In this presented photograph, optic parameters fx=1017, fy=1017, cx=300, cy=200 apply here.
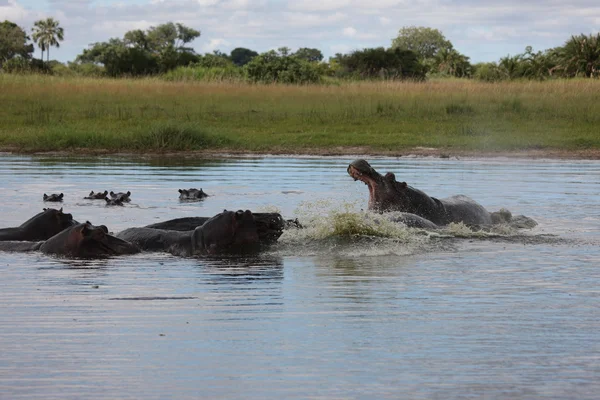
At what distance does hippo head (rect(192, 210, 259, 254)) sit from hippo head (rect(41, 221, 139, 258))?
0.60m

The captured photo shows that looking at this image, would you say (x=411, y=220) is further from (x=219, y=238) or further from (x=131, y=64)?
(x=131, y=64)

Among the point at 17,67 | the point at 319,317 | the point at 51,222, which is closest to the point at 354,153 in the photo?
the point at 51,222

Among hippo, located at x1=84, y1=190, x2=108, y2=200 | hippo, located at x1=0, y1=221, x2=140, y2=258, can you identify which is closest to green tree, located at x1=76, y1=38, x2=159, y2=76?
hippo, located at x1=84, y1=190, x2=108, y2=200

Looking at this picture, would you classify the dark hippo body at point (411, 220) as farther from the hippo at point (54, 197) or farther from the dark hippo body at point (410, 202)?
the hippo at point (54, 197)

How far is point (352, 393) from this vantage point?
4.36 metres

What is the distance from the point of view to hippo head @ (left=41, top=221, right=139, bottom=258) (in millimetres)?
8133

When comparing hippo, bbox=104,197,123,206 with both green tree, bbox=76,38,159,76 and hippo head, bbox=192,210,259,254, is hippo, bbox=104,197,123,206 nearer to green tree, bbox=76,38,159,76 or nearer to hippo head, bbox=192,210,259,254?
hippo head, bbox=192,210,259,254

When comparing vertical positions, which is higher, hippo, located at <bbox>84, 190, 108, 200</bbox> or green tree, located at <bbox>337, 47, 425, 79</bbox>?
green tree, located at <bbox>337, 47, 425, 79</bbox>

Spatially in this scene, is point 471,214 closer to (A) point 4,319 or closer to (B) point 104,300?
(B) point 104,300

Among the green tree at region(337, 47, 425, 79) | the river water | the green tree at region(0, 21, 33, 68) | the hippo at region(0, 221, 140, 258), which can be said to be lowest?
the river water

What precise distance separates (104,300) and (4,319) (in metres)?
0.71

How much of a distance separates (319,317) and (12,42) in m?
66.8

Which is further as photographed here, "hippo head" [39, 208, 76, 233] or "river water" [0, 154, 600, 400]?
"hippo head" [39, 208, 76, 233]

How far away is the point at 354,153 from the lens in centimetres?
1991
